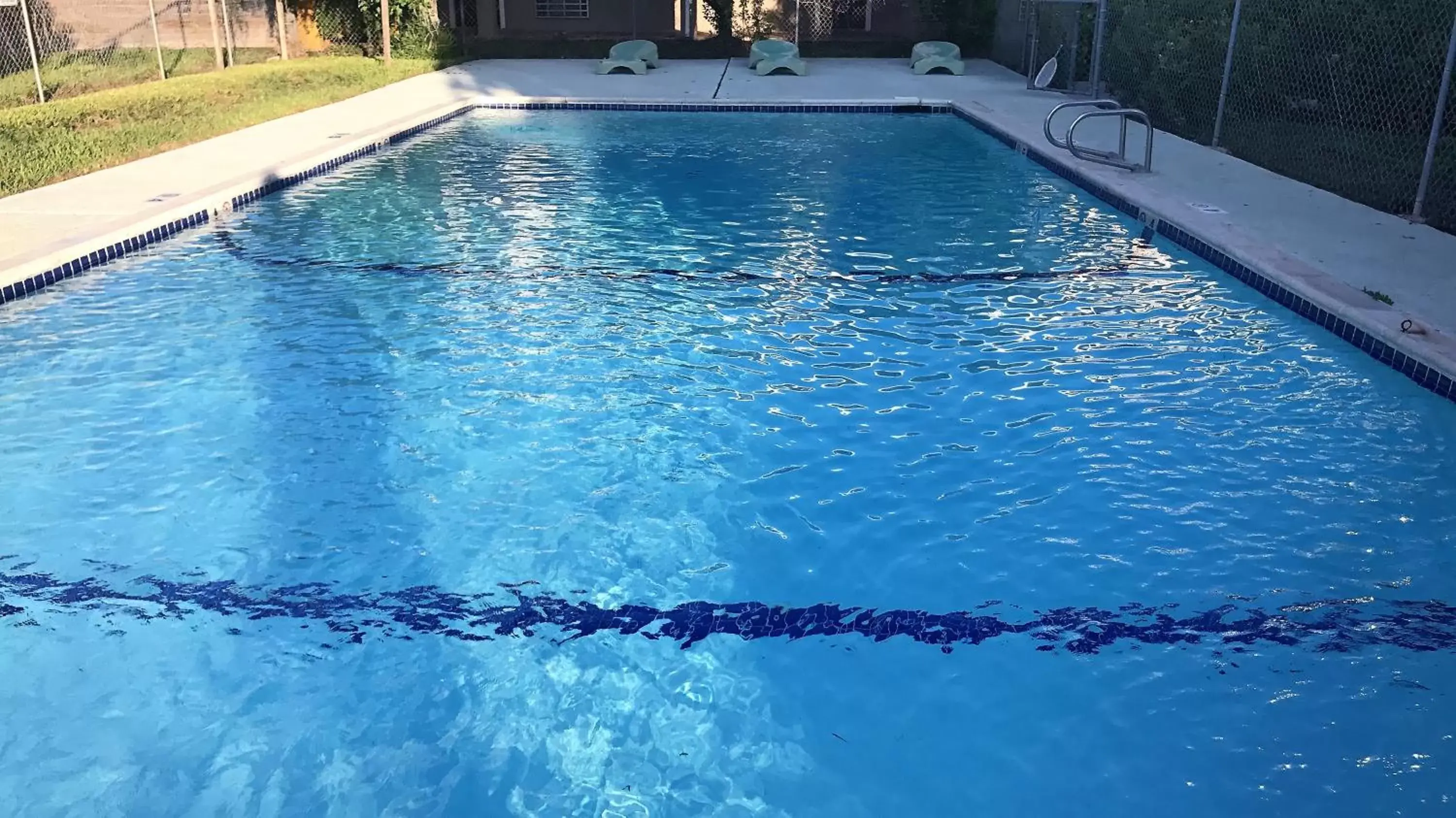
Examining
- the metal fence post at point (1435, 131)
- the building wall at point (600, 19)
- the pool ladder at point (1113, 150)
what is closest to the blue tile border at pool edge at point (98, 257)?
the pool ladder at point (1113, 150)

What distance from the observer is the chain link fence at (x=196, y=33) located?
56.5 ft

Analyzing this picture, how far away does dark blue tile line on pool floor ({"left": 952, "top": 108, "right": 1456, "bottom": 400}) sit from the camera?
4.84m

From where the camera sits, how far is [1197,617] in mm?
3322

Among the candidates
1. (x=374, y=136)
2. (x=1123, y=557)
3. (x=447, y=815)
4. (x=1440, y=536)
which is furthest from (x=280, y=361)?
(x=374, y=136)

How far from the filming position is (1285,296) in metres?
5.95

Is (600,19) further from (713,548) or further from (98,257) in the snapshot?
(713,548)

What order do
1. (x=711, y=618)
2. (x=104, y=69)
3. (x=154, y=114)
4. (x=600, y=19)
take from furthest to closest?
(x=600, y=19) < (x=104, y=69) < (x=154, y=114) < (x=711, y=618)

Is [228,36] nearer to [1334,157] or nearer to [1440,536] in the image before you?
[1334,157]

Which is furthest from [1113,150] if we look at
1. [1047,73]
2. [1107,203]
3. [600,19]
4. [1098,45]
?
[600,19]

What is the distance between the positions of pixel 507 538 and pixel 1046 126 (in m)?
7.35

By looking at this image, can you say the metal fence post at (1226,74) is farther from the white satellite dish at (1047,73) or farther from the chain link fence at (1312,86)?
the white satellite dish at (1047,73)

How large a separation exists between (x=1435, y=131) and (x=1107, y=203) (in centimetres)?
221

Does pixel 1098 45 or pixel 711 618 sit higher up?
pixel 1098 45

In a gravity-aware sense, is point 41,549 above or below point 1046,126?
below
